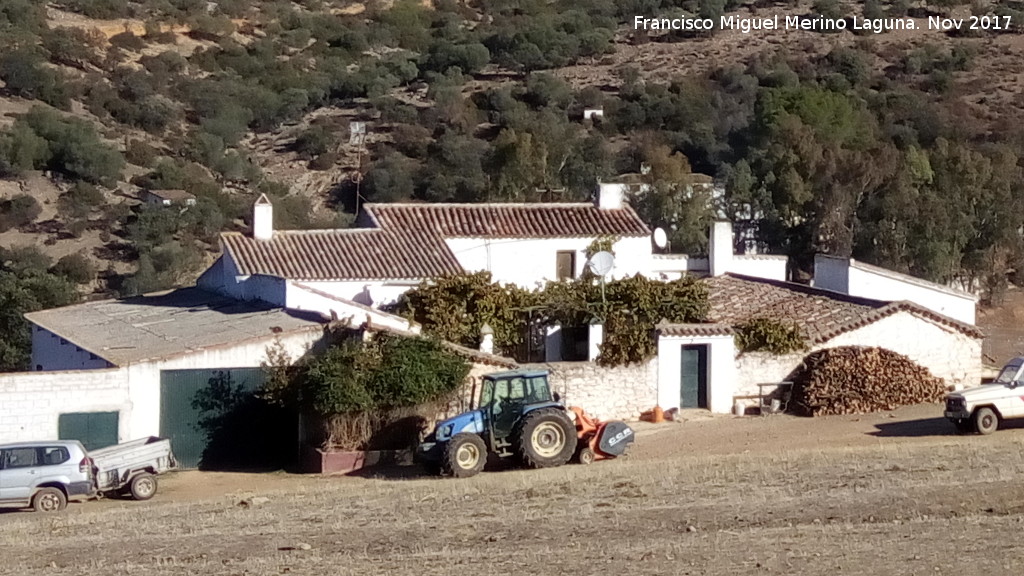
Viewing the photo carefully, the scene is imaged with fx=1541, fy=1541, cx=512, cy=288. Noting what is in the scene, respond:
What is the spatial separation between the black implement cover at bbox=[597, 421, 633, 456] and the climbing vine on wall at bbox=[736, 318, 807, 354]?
19.2 feet

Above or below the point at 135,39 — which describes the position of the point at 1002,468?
below

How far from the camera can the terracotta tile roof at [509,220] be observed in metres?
39.0

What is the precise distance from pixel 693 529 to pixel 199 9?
82.4 metres

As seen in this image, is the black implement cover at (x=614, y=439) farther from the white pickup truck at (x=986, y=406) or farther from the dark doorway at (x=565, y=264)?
the dark doorway at (x=565, y=264)

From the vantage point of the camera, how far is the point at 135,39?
88000 millimetres

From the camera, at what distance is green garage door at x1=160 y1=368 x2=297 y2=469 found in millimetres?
28844

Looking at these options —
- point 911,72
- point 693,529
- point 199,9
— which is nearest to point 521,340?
point 693,529

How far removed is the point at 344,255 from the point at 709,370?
969cm

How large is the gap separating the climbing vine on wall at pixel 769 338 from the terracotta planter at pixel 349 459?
25.7 ft

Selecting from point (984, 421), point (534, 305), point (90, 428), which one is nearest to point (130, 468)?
point (90, 428)

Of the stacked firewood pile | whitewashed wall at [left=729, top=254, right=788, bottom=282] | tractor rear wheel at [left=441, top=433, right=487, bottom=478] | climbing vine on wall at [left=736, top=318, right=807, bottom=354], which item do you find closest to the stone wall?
climbing vine on wall at [left=736, top=318, right=807, bottom=354]

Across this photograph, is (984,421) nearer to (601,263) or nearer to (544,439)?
(544,439)

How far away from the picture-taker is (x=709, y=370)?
3195cm

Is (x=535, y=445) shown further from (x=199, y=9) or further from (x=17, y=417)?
(x=199, y=9)
